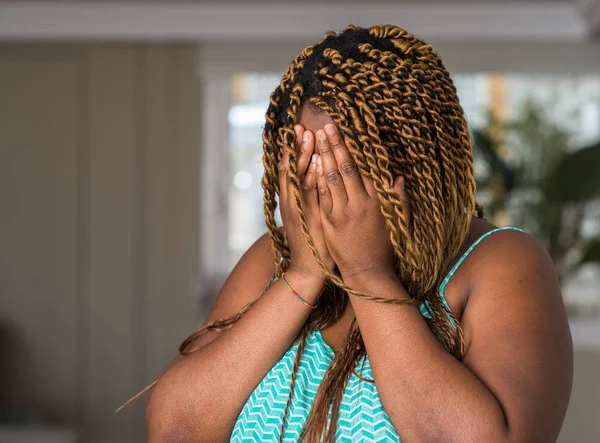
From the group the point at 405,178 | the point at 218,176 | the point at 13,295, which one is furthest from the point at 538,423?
the point at 13,295

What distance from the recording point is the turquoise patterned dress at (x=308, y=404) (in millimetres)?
974

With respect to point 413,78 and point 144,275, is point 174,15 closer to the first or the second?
point 144,275

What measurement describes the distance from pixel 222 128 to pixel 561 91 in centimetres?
224

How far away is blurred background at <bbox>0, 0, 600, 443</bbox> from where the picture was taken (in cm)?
470

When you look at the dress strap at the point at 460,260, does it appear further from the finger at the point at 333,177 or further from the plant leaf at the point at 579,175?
the plant leaf at the point at 579,175

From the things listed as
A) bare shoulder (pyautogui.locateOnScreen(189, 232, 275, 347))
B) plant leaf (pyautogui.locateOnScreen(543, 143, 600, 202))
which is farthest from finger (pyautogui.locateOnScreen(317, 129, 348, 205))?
plant leaf (pyautogui.locateOnScreen(543, 143, 600, 202))

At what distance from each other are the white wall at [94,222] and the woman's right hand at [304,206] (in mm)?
3805

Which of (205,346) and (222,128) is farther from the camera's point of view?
(222,128)

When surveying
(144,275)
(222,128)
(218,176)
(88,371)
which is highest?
(222,128)

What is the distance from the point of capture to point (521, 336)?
0.88m

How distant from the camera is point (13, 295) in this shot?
4.80 m

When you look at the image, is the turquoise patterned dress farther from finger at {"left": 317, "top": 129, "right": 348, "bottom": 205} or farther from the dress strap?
finger at {"left": 317, "top": 129, "right": 348, "bottom": 205}

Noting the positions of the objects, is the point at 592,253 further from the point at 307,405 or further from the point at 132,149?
the point at 307,405

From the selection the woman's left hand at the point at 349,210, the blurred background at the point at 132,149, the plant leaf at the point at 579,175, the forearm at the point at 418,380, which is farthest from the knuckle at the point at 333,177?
the blurred background at the point at 132,149
